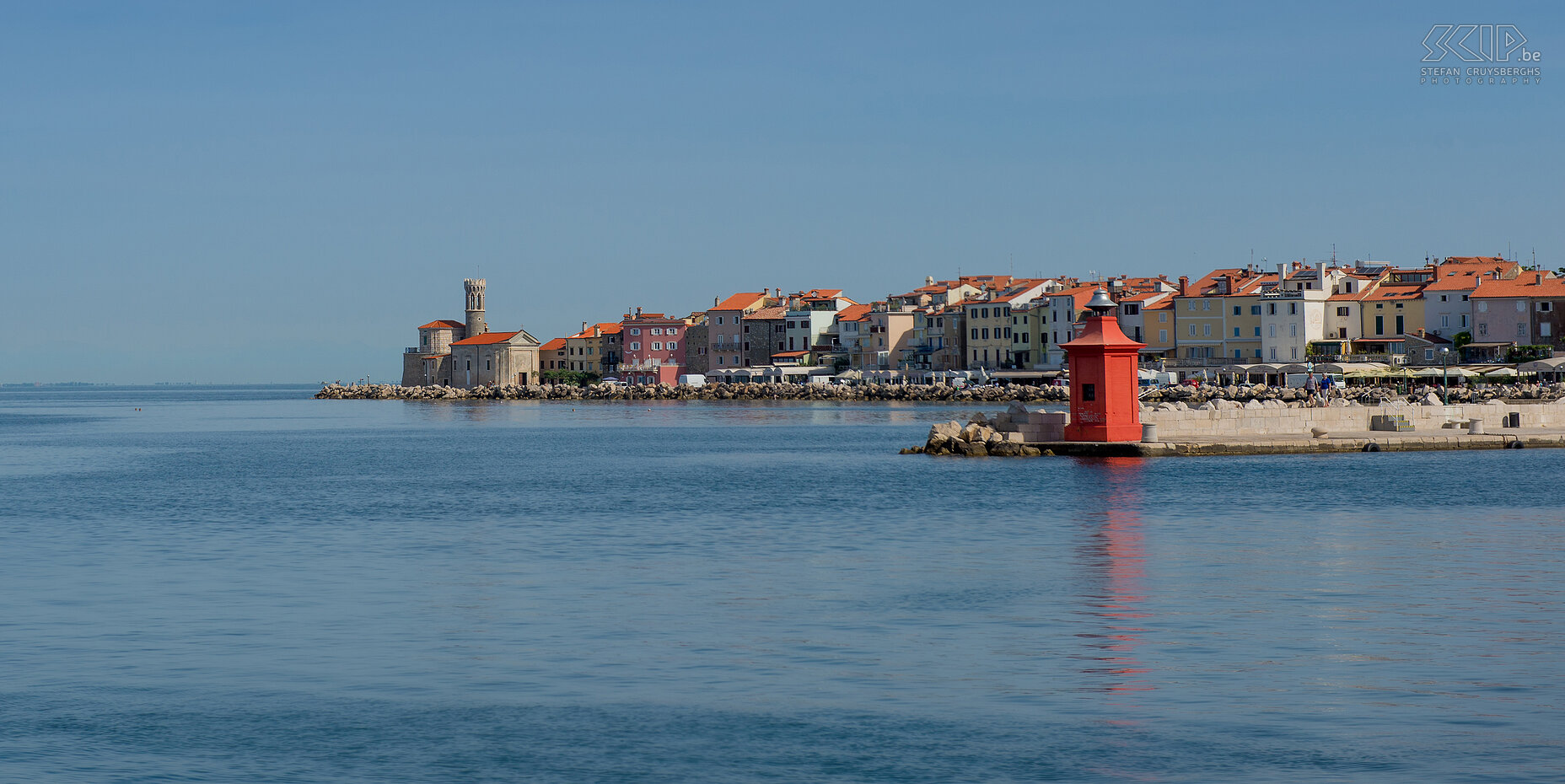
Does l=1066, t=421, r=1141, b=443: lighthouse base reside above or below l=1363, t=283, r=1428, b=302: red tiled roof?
below

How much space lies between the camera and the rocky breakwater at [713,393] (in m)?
90.2

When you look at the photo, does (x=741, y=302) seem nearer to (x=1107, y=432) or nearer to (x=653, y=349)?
(x=653, y=349)

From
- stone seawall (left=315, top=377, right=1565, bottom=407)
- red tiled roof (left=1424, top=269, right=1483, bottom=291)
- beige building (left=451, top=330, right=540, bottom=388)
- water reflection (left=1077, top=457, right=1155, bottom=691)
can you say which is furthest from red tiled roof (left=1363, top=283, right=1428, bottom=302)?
beige building (left=451, top=330, right=540, bottom=388)

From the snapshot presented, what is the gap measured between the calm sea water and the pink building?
96.7m

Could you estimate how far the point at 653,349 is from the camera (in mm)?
129750

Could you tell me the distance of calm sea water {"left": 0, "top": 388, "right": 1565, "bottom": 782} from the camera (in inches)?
388

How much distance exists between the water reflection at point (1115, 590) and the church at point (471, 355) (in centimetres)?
10744

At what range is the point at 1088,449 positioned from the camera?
38.0 meters

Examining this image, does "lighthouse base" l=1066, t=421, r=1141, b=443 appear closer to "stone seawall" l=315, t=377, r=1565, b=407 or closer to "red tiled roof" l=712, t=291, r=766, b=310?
"stone seawall" l=315, t=377, r=1565, b=407

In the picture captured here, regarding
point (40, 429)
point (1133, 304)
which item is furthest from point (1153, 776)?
point (1133, 304)

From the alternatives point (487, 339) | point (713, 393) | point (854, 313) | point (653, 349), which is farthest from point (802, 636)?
point (487, 339)

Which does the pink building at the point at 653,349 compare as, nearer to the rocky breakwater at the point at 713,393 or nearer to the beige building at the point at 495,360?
the rocky breakwater at the point at 713,393

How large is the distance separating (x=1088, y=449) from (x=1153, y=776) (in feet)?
96.3

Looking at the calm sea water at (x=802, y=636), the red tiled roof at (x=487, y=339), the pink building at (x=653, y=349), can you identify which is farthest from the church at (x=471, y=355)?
the calm sea water at (x=802, y=636)
